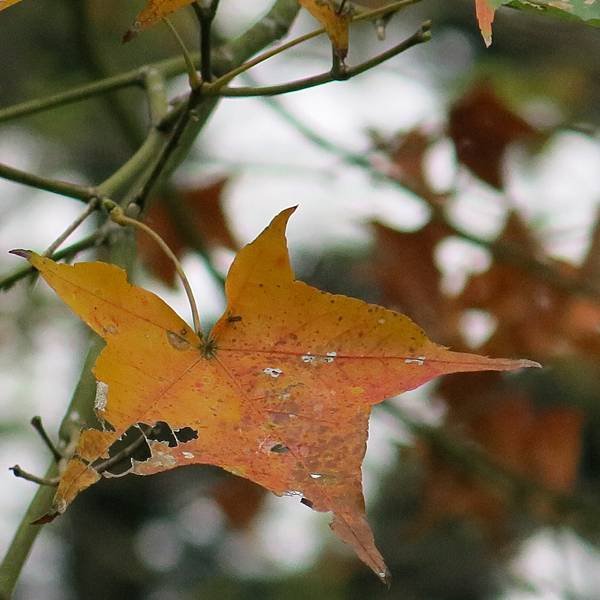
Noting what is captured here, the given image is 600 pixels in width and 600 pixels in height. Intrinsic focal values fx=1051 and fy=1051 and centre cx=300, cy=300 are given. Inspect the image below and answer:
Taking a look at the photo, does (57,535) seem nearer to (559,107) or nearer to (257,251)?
(559,107)

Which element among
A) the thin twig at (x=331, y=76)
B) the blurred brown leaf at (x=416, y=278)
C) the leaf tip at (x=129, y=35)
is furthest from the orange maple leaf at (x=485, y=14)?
the blurred brown leaf at (x=416, y=278)

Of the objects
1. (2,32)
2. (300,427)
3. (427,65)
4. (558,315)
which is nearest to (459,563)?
(558,315)

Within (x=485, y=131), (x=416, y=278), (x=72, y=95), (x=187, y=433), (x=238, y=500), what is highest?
(x=72, y=95)

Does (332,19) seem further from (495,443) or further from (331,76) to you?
(495,443)

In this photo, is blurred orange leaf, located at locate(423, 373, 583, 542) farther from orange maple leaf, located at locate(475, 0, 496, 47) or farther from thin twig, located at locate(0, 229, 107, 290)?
orange maple leaf, located at locate(475, 0, 496, 47)

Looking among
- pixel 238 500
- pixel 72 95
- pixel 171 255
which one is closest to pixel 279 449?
pixel 171 255

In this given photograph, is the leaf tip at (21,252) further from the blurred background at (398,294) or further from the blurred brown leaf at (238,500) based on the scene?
the blurred brown leaf at (238,500)
